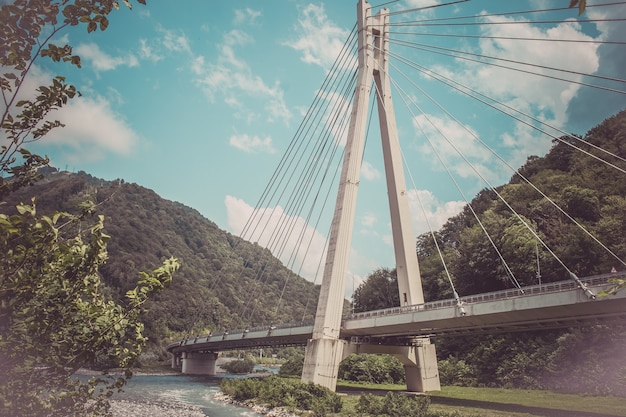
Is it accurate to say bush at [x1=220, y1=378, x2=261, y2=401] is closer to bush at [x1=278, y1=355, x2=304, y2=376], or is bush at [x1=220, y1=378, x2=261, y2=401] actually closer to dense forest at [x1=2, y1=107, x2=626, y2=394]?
dense forest at [x1=2, y1=107, x2=626, y2=394]

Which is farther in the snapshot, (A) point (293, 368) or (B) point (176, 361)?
(B) point (176, 361)

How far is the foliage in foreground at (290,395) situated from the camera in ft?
75.7

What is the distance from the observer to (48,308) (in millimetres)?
4477

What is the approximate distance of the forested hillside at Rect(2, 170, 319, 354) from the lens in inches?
3533

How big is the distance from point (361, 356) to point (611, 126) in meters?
47.6

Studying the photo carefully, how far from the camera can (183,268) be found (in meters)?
115

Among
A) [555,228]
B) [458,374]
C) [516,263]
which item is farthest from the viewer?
[555,228]

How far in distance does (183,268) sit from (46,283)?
116 metres

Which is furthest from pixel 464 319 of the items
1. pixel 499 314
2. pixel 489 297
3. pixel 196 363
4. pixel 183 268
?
pixel 183 268

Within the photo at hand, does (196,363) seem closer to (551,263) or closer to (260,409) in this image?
(260,409)

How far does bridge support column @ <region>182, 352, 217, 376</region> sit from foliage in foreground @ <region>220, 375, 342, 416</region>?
43705 millimetres

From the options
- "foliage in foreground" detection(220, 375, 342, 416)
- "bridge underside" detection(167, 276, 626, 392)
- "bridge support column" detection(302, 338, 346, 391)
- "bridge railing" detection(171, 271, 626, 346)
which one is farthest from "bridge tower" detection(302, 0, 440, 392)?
"bridge railing" detection(171, 271, 626, 346)

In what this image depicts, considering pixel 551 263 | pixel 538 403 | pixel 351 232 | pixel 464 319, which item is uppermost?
pixel 551 263

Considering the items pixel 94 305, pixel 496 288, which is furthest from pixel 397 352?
pixel 94 305
